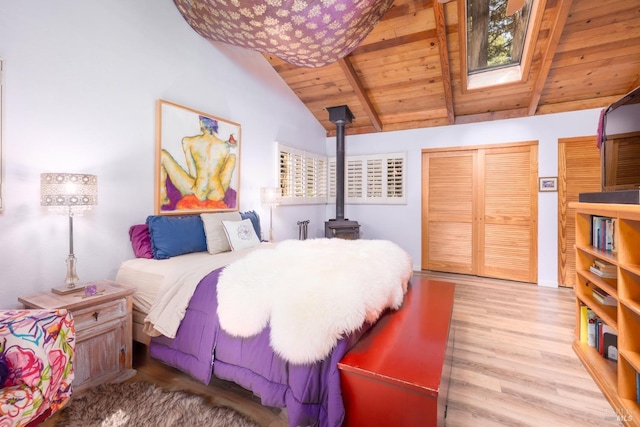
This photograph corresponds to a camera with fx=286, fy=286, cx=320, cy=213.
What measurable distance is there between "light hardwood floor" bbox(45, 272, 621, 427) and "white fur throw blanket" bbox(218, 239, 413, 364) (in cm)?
53

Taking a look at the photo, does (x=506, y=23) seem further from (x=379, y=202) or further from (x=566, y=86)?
(x=379, y=202)

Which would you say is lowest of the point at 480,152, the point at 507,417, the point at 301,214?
the point at 507,417

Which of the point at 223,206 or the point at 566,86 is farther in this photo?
the point at 566,86

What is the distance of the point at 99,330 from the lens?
1.71 meters

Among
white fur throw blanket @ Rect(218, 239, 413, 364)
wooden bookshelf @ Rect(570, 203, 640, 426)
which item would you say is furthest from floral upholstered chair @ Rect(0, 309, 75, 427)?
wooden bookshelf @ Rect(570, 203, 640, 426)

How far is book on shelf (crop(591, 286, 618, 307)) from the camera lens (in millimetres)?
1955

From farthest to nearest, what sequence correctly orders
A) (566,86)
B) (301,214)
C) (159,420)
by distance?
(301,214)
(566,86)
(159,420)

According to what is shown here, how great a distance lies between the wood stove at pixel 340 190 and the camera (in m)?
4.46

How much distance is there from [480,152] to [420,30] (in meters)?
2.01

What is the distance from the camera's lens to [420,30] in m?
3.19

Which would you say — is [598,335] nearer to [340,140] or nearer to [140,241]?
[140,241]

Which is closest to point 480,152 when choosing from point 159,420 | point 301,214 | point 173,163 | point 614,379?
point 301,214

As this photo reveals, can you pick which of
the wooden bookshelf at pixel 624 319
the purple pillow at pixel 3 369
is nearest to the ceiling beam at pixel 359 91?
the wooden bookshelf at pixel 624 319

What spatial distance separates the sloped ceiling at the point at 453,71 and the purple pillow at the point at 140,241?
9.33ft
